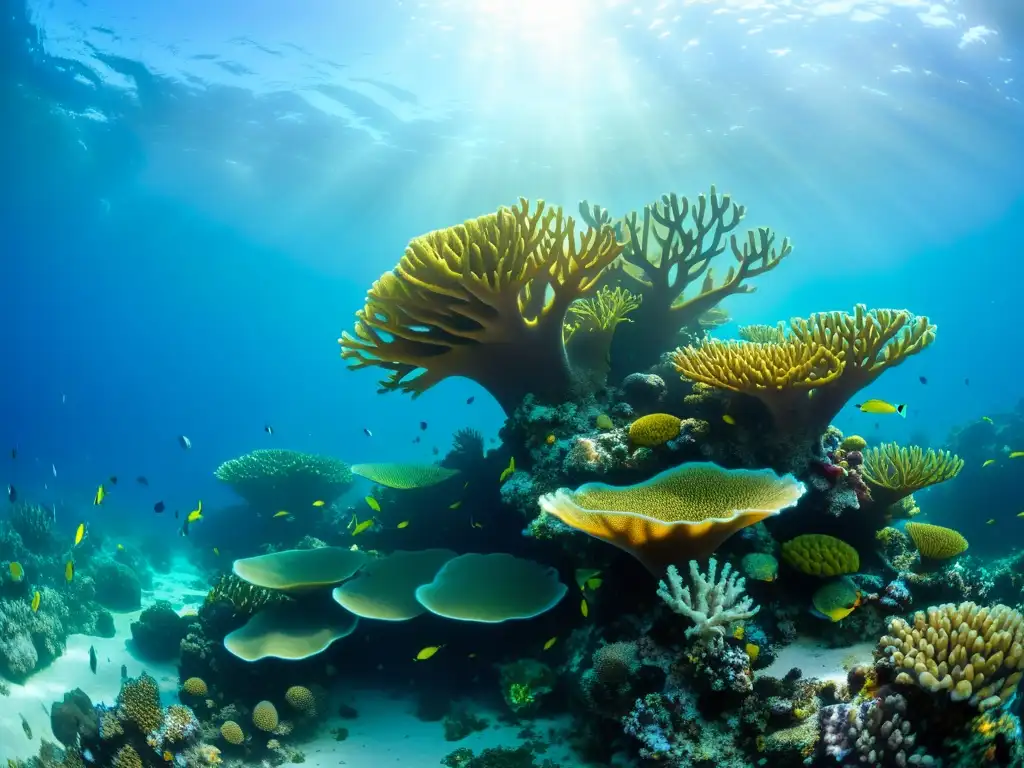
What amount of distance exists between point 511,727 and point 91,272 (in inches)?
2725

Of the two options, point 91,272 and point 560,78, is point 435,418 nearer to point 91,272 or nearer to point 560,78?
point 91,272

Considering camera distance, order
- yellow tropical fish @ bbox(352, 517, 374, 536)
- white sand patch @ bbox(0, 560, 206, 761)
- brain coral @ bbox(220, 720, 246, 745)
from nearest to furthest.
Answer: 1. brain coral @ bbox(220, 720, 246, 745)
2. white sand patch @ bbox(0, 560, 206, 761)
3. yellow tropical fish @ bbox(352, 517, 374, 536)

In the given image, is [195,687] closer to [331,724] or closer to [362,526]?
[331,724]

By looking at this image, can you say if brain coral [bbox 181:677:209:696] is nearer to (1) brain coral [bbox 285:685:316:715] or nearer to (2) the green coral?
(1) brain coral [bbox 285:685:316:715]

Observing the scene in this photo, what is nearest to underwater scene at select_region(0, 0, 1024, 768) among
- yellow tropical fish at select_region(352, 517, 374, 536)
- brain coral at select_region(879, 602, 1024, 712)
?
brain coral at select_region(879, 602, 1024, 712)

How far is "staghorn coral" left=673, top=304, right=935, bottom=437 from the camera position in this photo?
480 cm

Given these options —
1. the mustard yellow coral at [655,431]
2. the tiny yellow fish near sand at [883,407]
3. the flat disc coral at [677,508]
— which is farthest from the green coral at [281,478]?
the tiny yellow fish near sand at [883,407]

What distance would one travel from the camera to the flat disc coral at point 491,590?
5.48m

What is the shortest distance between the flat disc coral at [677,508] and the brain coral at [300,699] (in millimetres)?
3987

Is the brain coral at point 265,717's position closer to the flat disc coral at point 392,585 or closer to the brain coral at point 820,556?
the flat disc coral at point 392,585

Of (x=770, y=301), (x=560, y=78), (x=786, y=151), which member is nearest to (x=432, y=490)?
(x=560, y=78)

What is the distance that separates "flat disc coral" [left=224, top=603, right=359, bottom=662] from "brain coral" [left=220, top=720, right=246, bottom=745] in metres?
0.62

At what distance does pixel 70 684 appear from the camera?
834cm

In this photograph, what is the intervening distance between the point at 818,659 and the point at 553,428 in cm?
321
